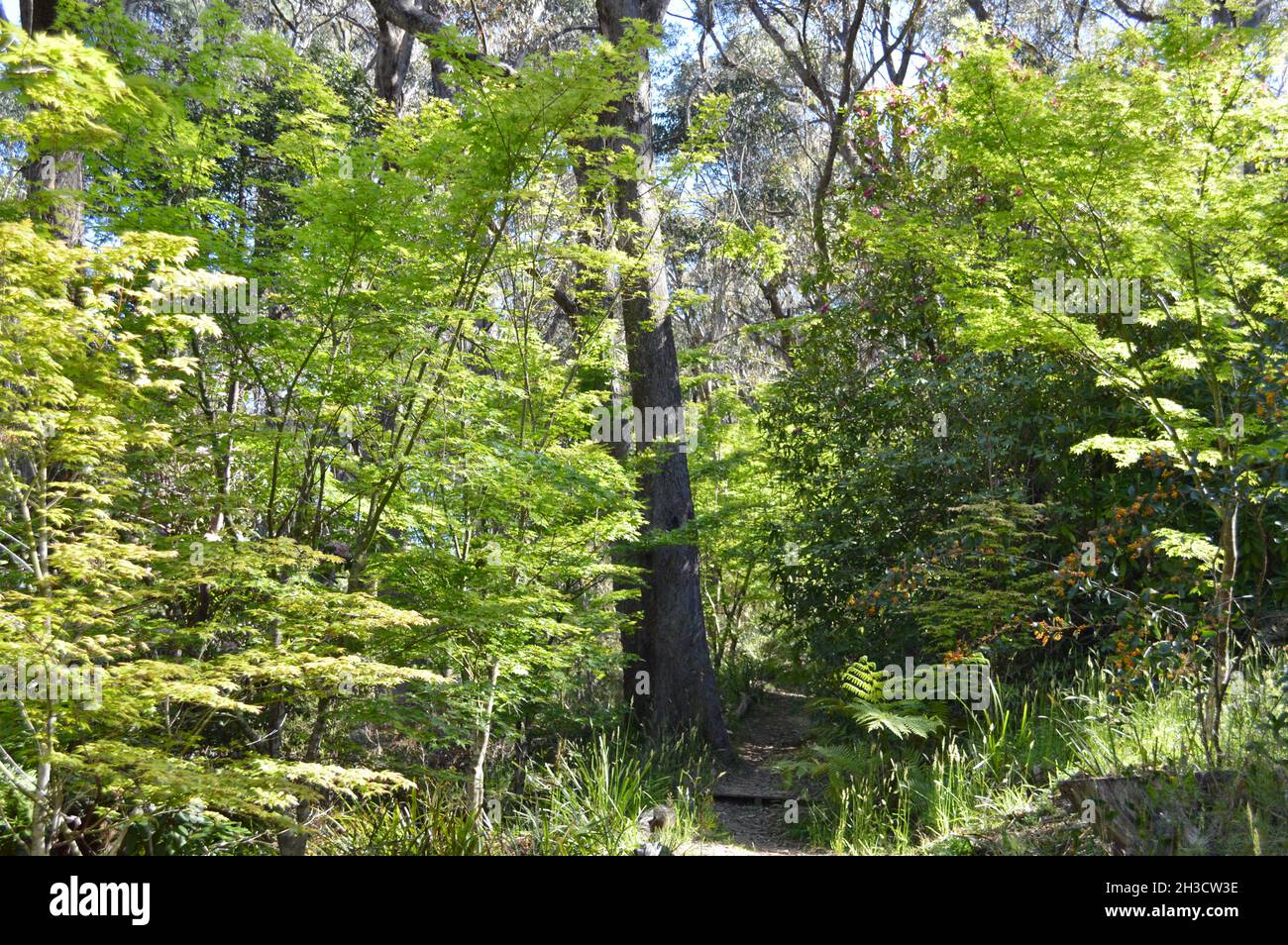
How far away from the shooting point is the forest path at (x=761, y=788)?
589cm

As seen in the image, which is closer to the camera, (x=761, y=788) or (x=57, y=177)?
(x=57, y=177)

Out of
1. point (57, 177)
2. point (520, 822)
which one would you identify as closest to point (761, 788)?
point (520, 822)

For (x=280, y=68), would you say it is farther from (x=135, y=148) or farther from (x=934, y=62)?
(x=934, y=62)

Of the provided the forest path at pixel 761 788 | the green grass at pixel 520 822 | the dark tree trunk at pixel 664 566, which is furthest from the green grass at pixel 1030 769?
the dark tree trunk at pixel 664 566

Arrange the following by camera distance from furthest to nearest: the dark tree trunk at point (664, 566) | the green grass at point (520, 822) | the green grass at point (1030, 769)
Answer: the dark tree trunk at point (664, 566)
the green grass at point (520, 822)
the green grass at point (1030, 769)

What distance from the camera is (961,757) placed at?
5.71m

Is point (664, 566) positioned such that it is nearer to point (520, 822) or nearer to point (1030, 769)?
point (520, 822)

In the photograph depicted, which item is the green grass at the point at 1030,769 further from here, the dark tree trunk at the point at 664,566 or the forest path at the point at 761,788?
the dark tree trunk at the point at 664,566

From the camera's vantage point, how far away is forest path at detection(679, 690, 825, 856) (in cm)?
589

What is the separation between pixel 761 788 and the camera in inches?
299

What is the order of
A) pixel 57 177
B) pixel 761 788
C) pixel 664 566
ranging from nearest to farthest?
pixel 57 177
pixel 761 788
pixel 664 566

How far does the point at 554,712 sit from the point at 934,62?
670cm

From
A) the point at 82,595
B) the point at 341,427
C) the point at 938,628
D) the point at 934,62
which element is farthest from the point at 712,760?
the point at 934,62
